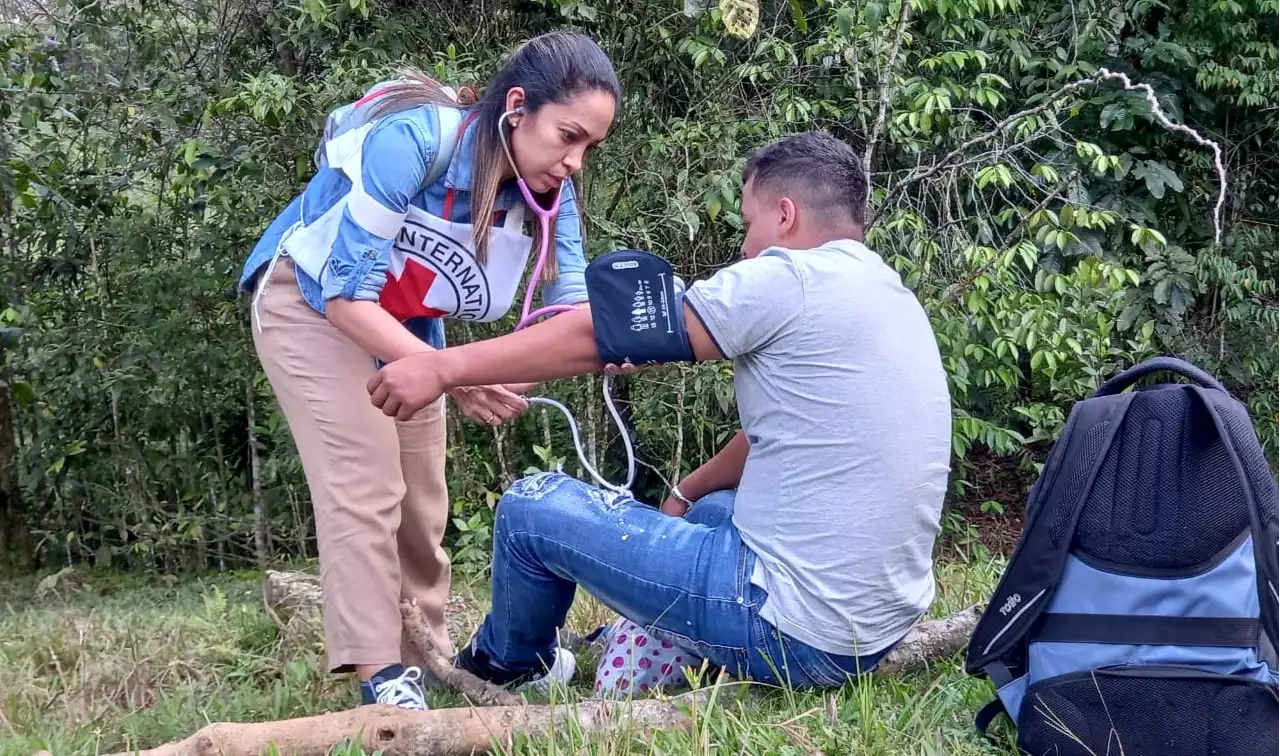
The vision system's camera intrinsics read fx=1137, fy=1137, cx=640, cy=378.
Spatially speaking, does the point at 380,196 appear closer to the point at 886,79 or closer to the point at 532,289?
the point at 532,289

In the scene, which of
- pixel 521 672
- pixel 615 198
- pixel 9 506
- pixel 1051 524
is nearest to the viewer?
pixel 1051 524

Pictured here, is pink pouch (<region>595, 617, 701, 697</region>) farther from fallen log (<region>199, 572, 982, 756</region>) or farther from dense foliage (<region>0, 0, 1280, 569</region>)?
dense foliage (<region>0, 0, 1280, 569</region>)

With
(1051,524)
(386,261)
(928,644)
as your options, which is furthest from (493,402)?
(1051,524)

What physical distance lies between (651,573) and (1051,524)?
75 cm

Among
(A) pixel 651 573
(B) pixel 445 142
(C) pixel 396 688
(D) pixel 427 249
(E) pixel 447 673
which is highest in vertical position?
(B) pixel 445 142

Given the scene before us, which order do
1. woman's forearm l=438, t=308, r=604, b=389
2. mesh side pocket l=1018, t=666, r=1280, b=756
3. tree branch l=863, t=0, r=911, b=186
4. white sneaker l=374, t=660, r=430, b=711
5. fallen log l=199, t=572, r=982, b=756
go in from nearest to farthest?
mesh side pocket l=1018, t=666, r=1280, b=756 < fallen log l=199, t=572, r=982, b=756 < woman's forearm l=438, t=308, r=604, b=389 < white sneaker l=374, t=660, r=430, b=711 < tree branch l=863, t=0, r=911, b=186

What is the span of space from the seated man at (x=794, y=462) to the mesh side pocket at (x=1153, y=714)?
363 mm

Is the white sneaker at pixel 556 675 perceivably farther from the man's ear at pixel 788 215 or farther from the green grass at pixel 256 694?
the man's ear at pixel 788 215

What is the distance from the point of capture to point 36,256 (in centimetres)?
566

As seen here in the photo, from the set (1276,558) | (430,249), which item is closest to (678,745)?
(1276,558)

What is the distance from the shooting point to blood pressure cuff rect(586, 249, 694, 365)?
2.03m

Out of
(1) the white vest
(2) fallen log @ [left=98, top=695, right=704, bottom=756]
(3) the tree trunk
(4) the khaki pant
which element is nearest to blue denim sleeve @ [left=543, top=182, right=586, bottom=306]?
(1) the white vest

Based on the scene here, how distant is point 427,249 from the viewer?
255 centimetres

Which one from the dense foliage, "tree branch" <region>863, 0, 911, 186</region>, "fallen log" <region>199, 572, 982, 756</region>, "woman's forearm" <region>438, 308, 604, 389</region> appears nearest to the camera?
"fallen log" <region>199, 572, 982, 756</region>
